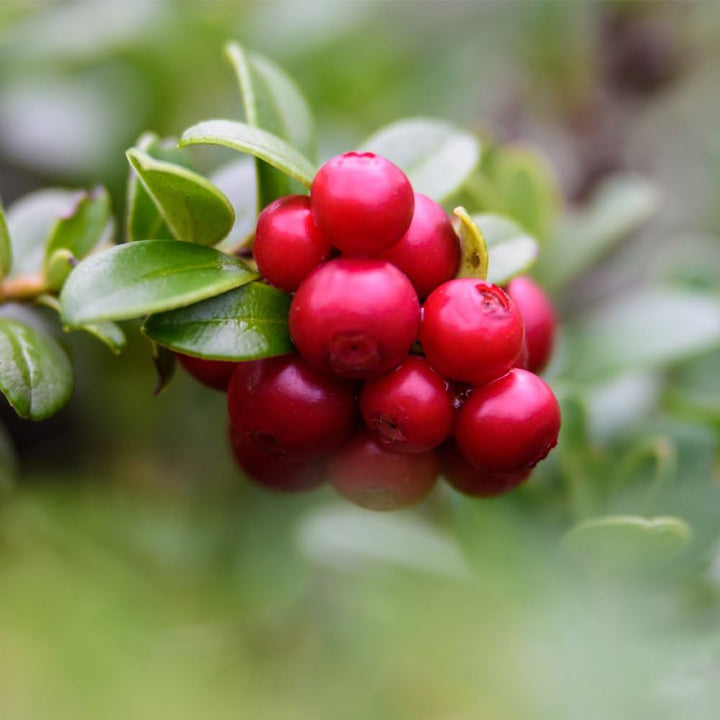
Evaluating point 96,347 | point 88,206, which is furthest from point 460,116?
point 88,206

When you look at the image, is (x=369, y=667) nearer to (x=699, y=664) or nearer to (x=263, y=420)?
(x=699, y=664)

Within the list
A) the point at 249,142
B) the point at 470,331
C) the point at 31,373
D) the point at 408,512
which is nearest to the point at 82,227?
the point at 31,373

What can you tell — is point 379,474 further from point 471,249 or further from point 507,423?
point 471,249

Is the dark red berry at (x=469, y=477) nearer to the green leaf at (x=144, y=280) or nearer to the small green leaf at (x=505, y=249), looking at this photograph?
the small green leaf at (x=505, y=249)

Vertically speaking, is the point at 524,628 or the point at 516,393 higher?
the point at 516,393

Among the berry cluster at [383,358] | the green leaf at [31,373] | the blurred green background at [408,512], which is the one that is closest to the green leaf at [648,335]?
the blurred green background at [408,512]

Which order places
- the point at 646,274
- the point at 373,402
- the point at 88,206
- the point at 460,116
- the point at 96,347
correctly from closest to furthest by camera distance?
the point at 373,402 < the point at 88,206 < the point at 96,347 < the point at 646,274 < the point at 460,116

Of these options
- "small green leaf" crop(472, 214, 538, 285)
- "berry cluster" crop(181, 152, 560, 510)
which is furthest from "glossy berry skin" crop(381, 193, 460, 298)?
"small green leaf" crop(472, 214, 538, 285)
